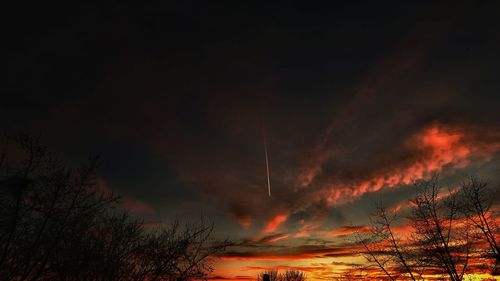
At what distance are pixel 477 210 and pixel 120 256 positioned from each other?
21321 mm

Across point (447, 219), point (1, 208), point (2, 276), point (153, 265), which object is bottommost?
point (2, 276)

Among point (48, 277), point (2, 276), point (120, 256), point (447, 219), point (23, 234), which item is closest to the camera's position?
point (2, 276)

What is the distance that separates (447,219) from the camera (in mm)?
21688

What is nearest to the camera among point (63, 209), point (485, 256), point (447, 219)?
point (63, 209)

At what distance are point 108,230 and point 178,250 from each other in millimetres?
2267

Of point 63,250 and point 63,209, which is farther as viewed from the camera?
point 63,250

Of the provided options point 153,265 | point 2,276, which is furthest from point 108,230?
point 2,276

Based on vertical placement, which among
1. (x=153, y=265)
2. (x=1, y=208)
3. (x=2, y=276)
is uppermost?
(x=1, y=208)

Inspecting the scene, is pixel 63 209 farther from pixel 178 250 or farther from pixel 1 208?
pixel 178 250

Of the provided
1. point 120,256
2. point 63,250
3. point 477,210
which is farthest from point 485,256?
point 63,250

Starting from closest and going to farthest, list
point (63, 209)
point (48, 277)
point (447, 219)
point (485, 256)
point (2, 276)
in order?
point (2, 276) < point (63, 209) < point (48, 277) < point (485, 256) < point (447, 219)

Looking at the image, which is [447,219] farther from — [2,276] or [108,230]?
[2,276]

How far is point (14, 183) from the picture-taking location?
677 cm

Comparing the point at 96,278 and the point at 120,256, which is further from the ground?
the point at 120,256
